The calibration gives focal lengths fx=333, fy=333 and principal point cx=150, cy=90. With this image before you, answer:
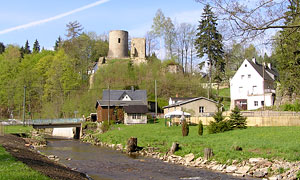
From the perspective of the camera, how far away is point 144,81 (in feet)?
261

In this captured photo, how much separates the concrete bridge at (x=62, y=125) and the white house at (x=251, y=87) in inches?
1098

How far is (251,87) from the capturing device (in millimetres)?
59406

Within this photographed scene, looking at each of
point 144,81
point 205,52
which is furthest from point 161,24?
point 205,52

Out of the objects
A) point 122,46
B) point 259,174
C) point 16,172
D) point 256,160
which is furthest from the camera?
point 122,46

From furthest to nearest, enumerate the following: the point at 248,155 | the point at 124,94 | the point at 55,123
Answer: the point at 124,94 → the point at 55,123 → the point at 248,155

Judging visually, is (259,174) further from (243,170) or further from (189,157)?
(189,157)

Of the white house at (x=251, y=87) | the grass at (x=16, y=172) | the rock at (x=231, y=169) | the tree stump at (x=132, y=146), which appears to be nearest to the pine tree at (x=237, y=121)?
the tree stump at (x=132, y=146)

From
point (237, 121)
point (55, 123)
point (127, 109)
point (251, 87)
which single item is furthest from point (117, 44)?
point (237, 121)

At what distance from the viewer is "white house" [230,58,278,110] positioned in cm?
5716

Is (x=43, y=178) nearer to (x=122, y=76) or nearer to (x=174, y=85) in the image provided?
(x=174, y=85)

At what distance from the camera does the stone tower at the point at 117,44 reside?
88062 millimetres

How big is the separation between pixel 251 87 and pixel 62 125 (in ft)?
110

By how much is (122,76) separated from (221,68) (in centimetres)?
2751

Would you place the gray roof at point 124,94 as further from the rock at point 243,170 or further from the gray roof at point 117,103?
the rock at point 243,170
